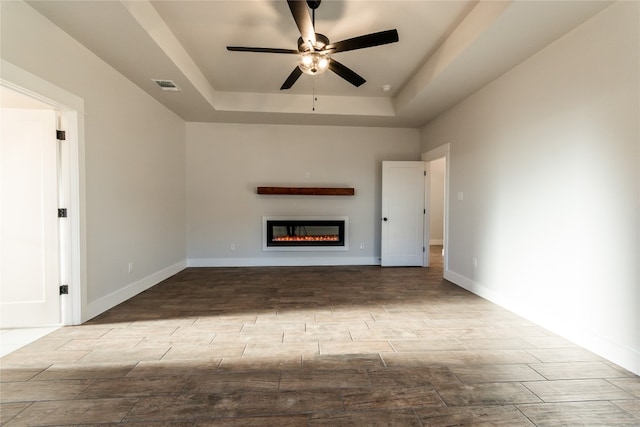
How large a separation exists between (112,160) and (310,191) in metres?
2.99

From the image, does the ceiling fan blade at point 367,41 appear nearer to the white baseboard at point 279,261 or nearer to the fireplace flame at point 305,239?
the fireplace flame at point 305,239

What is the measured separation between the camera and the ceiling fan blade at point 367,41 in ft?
7.32

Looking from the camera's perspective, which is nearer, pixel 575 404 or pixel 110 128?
pixel 575 404

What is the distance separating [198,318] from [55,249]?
1.49 metres

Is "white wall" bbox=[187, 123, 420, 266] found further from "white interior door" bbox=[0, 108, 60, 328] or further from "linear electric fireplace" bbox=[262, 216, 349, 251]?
"white interior door" bbox=[0, 108, 60, 328]

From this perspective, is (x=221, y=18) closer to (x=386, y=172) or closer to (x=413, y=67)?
(x=413, y=67)

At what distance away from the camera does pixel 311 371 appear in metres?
1.87

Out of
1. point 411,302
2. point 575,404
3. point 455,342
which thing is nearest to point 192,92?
point 411,302

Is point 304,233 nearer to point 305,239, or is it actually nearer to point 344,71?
point 305,239

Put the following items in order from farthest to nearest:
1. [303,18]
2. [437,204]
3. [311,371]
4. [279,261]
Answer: [437,204]
[279,261]
[303,18]
[311,371]

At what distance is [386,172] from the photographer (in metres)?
5.18

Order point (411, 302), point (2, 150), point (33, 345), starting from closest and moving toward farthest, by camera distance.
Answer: point (33, 345) → point (2, 150) → point (411, 302)

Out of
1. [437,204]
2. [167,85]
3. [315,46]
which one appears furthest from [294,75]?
[437,204]

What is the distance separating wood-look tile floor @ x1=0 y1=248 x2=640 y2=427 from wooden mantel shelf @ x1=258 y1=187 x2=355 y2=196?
2.44m
